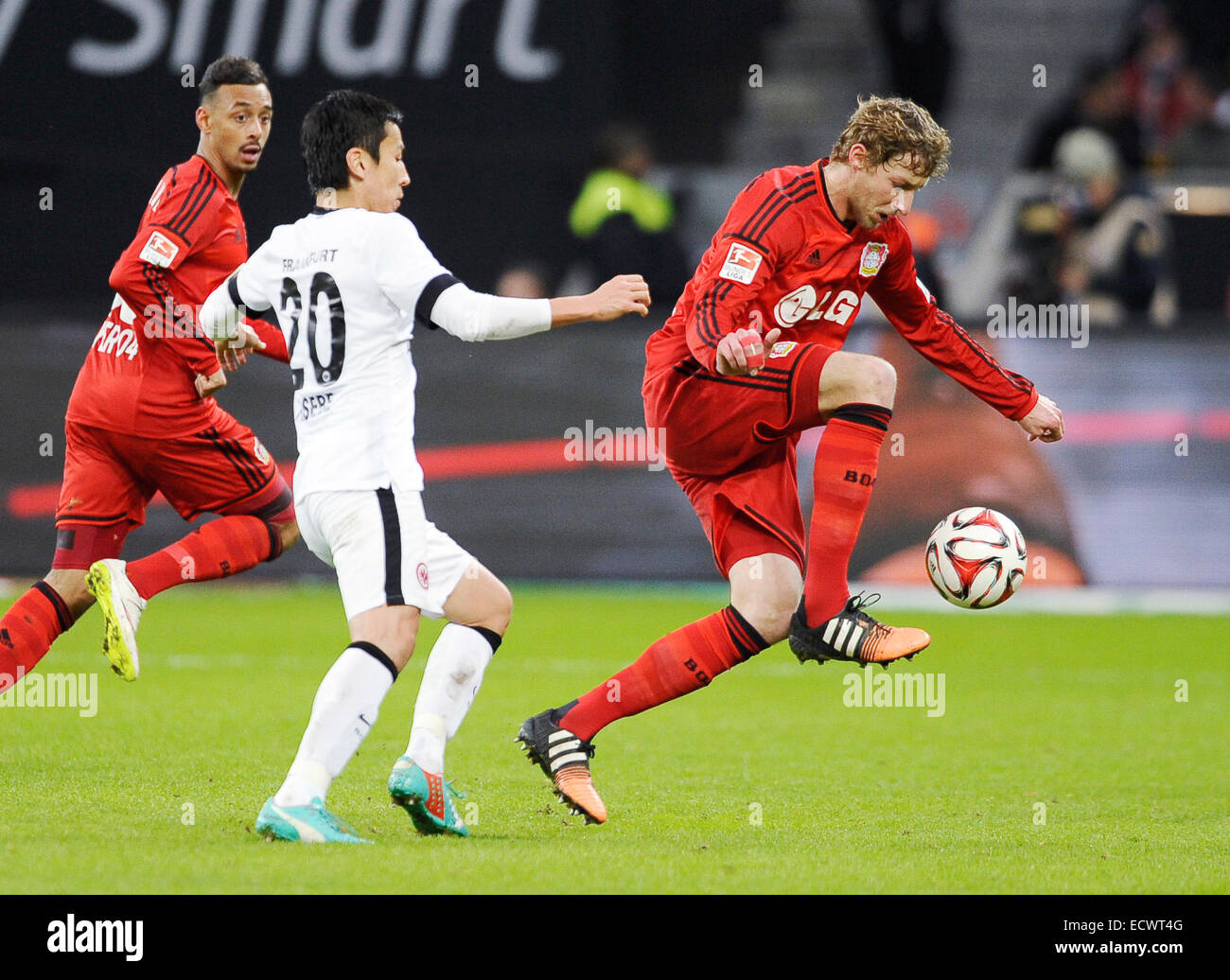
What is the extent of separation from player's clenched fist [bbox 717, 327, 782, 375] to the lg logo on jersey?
0.60 meters

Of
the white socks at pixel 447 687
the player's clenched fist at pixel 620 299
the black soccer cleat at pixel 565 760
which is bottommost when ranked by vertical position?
the black soccer cleat at pixel 565 760

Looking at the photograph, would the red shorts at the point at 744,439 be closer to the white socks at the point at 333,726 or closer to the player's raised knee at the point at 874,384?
the player's raised knee at the point at 874,384

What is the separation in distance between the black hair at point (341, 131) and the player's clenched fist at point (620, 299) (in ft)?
2.34

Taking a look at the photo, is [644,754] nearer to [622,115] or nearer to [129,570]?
[129,570]

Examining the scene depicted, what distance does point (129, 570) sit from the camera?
6.00m

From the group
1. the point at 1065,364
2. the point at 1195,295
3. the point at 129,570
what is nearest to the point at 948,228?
the point at 1195,295

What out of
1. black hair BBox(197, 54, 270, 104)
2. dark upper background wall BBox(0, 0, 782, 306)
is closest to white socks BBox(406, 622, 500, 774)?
black hair BBox(197, 54, 270, 104)

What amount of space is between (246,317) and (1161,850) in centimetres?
298

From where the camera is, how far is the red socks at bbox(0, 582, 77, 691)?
591cm

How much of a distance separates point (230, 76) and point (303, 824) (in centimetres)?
295

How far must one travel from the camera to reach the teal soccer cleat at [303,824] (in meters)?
4.37

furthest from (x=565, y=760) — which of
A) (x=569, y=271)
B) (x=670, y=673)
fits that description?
(x=569, y=271)

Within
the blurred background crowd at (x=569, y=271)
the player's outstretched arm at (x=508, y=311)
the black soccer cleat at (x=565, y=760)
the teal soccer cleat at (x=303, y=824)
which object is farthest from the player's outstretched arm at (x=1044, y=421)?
the blurred background crowd at (x=569, y=271)

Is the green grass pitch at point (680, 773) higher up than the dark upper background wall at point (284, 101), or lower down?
lower down
